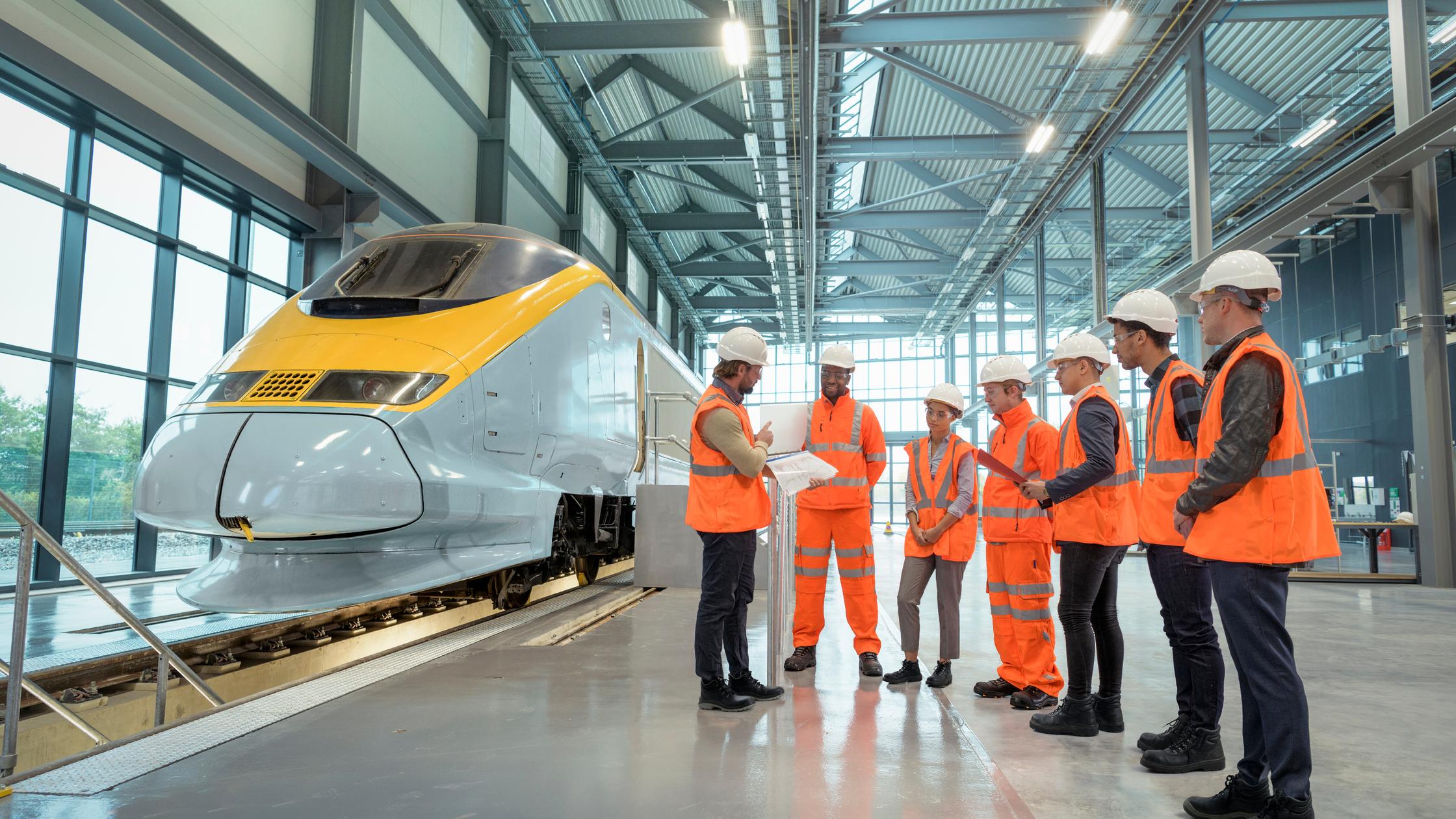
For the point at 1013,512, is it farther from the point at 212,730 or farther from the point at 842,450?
the point at 212,730

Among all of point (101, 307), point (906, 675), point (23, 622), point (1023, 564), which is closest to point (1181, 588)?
point (1023, 564)

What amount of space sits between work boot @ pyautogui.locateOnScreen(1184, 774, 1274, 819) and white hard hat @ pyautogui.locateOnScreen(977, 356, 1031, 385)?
7.44 feet

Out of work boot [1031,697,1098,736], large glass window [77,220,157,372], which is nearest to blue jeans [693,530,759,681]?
work boot [1031,697,1098,736]

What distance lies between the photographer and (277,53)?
9.99 meters

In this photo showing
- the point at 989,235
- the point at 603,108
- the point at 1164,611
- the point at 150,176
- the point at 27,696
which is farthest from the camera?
the point at 989,235

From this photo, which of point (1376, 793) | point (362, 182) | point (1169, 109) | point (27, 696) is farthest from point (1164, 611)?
point (1169, 109)

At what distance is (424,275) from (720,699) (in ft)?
11.3

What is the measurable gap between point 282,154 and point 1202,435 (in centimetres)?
1077

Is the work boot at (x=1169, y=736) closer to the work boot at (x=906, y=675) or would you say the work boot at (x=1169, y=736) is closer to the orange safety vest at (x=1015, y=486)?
the orange safety vest at (x=1015, y=486)

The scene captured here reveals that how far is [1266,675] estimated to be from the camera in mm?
2734

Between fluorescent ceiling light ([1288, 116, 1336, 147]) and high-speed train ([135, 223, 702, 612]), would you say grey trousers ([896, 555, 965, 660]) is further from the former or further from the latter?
fluorescent ceiling light ([1288, 116, 1336, 147])

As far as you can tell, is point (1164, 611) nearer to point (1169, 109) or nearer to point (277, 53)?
point (277, 53)

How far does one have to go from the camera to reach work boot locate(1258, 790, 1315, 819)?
262 cm

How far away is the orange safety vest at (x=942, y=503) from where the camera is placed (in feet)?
16.1
